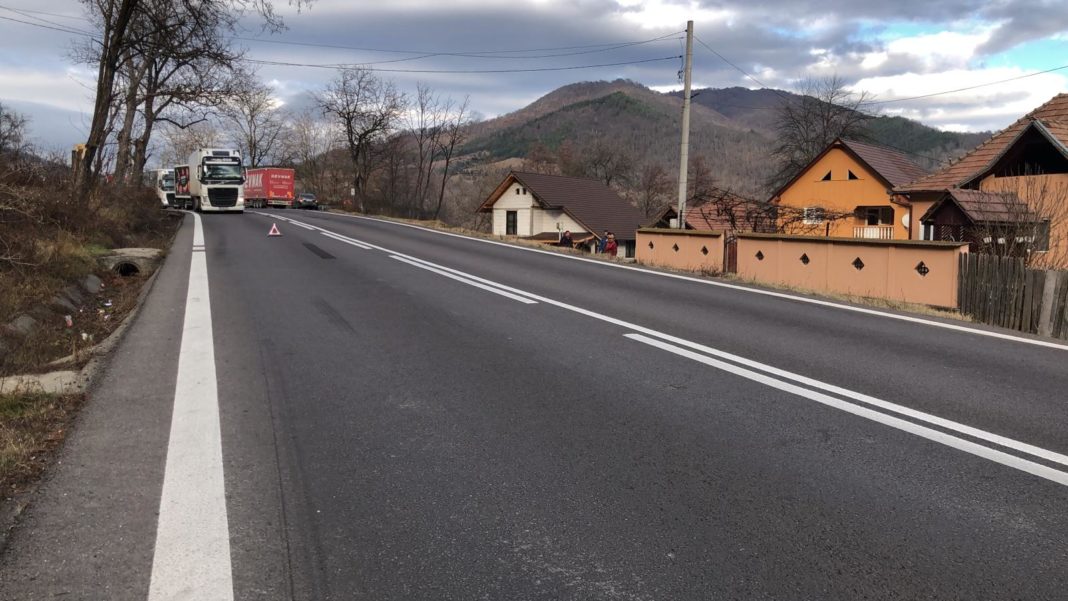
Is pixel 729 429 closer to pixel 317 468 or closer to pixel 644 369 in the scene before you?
pixel 644 369

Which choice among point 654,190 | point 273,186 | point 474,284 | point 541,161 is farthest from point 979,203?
point 541,161

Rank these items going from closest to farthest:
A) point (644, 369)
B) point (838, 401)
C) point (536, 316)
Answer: point (838, 401), point (644, 369), point (536, 316)

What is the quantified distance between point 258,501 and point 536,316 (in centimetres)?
573

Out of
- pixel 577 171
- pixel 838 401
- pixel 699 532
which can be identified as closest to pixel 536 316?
pixel 838 401

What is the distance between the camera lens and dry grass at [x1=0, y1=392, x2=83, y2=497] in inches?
161

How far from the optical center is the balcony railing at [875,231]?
36.9 metres

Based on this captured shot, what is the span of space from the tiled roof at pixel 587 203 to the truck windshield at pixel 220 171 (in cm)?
2274

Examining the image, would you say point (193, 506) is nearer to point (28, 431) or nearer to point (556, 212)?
point (28, 431)

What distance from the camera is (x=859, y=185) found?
40.1 metres

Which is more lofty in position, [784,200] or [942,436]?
[784,200]

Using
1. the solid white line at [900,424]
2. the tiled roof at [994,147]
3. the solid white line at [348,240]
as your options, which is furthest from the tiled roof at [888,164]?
the solid white line at [900,424]

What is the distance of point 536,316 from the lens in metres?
9.29

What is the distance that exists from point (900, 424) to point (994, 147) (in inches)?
1043

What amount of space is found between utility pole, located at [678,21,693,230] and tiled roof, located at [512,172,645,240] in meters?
30.9
